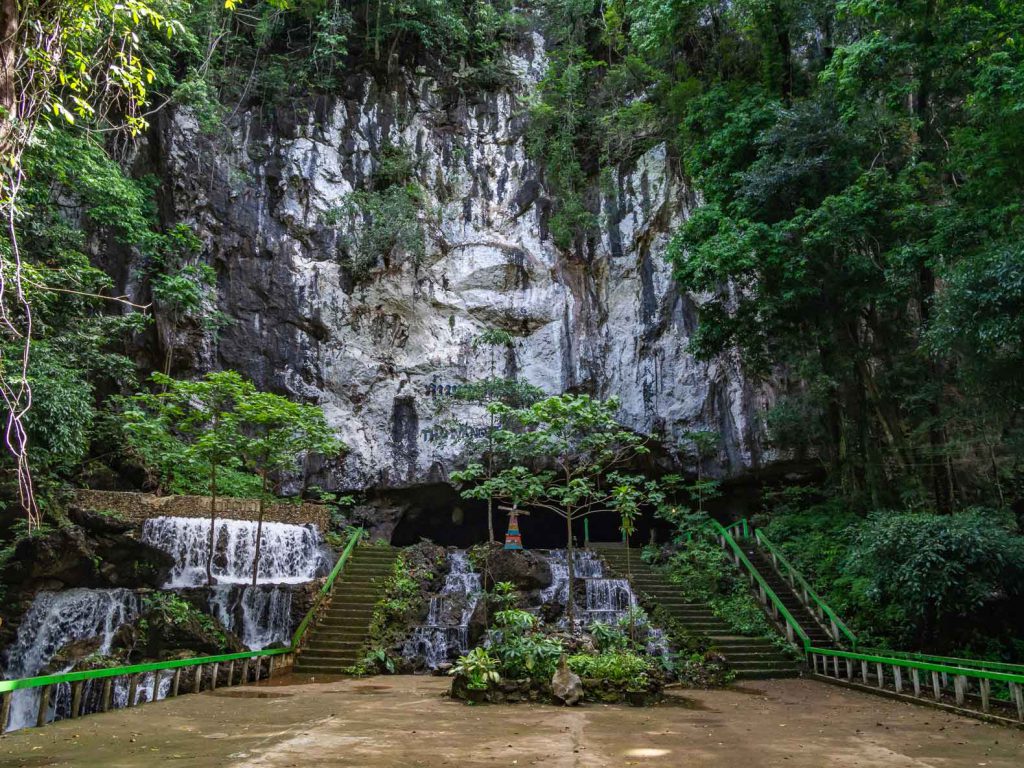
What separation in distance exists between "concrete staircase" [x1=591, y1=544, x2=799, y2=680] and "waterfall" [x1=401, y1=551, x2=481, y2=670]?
10.6 ft

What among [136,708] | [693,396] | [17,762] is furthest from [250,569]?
[693,396]

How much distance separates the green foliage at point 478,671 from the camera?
7.65 meters

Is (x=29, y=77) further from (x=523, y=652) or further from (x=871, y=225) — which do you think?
(x=871, y=225)

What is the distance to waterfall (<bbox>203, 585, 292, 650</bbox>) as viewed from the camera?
1121cm

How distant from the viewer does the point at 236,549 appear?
13180mm

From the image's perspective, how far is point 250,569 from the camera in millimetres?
13125

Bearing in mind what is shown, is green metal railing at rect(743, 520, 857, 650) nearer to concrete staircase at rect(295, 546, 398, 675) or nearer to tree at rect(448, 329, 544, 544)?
tree at rect(448, 329, 544, 544)

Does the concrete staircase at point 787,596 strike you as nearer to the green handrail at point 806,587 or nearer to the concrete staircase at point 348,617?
the green handrail at point 806,587

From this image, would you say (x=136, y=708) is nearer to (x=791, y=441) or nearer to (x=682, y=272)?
(x=682, y=272)

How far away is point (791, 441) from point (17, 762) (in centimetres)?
1543

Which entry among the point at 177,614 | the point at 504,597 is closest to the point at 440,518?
the point at 504,597

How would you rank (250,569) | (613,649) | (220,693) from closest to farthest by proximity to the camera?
1. (220,693)
2. (613,649)
3. (250,569)

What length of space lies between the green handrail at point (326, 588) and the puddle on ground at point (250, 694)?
2.19m

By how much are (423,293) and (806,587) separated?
12522 mm
